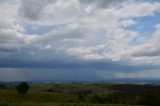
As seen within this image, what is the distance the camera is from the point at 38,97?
141 meters

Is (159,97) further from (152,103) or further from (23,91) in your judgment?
(23,91)

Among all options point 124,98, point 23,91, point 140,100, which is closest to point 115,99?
point 124,98

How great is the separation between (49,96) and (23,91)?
1231cm

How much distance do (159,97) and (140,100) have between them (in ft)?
26.1

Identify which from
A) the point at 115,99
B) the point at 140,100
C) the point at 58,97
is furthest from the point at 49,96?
the point at 140,100

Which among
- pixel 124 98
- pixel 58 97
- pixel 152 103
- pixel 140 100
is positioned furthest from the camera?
pixel 124 98

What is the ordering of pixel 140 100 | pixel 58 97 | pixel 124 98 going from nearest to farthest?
1. pixel 140 100
2. pixel 58 97
3. pixel 124 98

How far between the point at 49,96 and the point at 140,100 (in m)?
41.8

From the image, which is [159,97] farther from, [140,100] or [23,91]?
[23,91]

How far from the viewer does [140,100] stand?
13400 centimetres

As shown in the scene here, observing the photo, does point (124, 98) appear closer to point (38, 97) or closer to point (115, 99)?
point (115, 99)

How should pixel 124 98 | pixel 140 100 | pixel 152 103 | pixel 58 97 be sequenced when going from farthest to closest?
pixel 124 98
pixel 58 97
pixel 140 100
pixel 152 103

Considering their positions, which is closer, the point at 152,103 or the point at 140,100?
the point at 152,103

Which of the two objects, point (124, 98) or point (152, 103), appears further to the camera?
point (124, 98)
